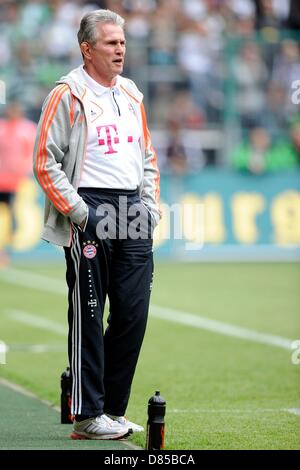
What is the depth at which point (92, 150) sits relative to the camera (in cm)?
698

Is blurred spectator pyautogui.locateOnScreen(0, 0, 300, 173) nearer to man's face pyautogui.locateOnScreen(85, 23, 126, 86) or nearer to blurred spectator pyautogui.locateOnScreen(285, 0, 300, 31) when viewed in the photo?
blurred spectator pyautogui.locateOnScreen(285, 0, 300, 31)

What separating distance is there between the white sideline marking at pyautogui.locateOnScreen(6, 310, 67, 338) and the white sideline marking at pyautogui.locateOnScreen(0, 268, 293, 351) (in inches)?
53.3

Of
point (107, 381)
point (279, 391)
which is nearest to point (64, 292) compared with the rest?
point (279, 391)

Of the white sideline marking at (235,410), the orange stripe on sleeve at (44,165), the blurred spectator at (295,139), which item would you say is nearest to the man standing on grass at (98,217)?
the orange stripe on sleeve at (44,165)

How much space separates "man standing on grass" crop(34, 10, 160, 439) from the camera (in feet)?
22.6

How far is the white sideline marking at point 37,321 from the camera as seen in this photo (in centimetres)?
1295

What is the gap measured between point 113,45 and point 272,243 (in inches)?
617

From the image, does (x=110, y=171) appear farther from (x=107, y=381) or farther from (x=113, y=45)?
(x=107, y=381)

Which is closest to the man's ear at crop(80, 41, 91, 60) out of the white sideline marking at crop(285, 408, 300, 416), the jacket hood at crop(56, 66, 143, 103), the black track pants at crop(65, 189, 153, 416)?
the jacket hood at crop(56, 66, 143, 103)

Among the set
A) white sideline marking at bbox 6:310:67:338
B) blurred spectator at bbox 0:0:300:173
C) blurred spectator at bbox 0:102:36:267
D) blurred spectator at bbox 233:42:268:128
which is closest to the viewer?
white sideline marking at bbox 6:310:67:338

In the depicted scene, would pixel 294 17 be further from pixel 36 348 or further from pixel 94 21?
pixel 94 21

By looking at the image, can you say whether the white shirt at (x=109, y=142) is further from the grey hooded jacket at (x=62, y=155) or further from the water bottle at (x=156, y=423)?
the water bottle at (x=156, y=423)

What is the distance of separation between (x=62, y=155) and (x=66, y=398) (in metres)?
1.60

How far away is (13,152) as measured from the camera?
2067 cm
